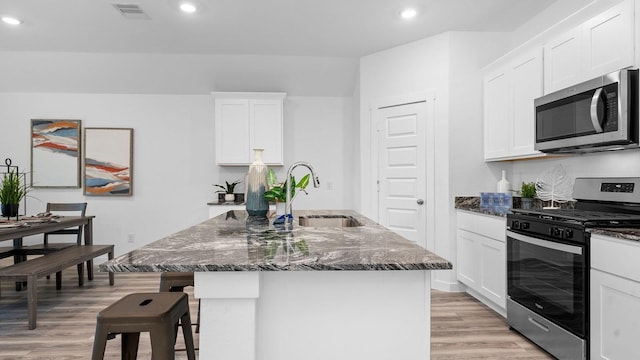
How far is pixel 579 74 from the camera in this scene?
97.7 inches

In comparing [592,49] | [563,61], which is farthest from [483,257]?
[592,49]

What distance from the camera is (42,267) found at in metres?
3.12

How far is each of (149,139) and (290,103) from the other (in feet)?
6.67

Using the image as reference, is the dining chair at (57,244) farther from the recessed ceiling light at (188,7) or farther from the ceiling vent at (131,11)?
the recessed ceiling light at (188,7)

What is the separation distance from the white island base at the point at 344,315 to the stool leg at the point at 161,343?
0.35 m

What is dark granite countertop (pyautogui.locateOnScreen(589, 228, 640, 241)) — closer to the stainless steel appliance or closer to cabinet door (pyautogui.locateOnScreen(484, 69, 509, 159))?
the stainless steel appliance

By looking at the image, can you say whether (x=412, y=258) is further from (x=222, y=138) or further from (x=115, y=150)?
(x=115, y=150)

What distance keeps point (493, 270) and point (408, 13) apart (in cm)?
238

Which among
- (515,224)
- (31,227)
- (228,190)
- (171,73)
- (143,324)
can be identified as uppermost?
(171,73)

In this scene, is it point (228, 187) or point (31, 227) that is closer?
point (31, 227)

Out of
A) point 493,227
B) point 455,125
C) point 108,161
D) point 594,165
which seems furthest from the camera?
point 108,161

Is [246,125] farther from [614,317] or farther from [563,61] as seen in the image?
[614,317]

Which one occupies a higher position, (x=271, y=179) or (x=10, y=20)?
(x=10, y=20)

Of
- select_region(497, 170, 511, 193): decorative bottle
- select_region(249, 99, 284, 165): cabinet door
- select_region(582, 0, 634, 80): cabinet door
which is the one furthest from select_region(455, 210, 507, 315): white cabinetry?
select_region(249, 99, 284, 165): cabinet door
